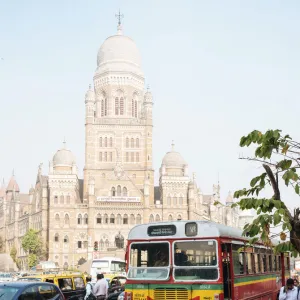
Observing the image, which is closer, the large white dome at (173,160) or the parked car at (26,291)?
the parked car at (26,291)

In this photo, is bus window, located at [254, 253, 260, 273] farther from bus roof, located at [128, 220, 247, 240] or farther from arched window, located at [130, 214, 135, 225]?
arched window, located at [130, 214, 135, 225]

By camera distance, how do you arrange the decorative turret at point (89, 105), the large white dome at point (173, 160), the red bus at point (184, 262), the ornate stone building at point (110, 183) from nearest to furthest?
the red bus at point (184, 262)
the ornate stone building at point (110, 183)
the decorative turret at point (89, 105)
the large white dome at point (173, 160)

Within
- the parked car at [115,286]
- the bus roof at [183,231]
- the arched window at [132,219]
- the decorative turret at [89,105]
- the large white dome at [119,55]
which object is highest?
the large white dome at [119,55]

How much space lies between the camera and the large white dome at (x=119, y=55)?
93938 millimetres

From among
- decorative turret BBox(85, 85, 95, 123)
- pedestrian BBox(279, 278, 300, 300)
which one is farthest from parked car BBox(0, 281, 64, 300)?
decorative turret BBox(85, 85, 95, 123)

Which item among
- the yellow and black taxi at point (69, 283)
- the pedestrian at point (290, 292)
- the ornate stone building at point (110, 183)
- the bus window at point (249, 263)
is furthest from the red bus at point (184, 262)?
the ornate stone building at point (110, 183)

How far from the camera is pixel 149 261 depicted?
14.8 m

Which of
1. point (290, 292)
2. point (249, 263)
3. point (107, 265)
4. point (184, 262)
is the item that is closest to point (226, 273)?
point (184, 262)

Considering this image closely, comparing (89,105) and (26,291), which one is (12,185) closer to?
(89,105)

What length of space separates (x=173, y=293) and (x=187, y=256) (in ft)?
3.02

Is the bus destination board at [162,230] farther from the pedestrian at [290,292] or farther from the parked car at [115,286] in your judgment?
the parked car at [115,286]

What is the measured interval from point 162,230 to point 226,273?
1848 millimetres

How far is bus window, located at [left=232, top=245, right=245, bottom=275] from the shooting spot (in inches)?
597

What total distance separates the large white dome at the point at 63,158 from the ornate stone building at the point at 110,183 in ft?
0.48
